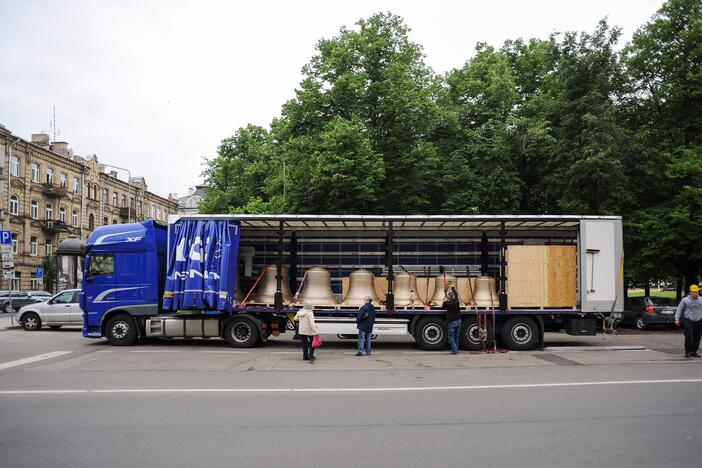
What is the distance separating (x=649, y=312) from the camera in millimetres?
25578

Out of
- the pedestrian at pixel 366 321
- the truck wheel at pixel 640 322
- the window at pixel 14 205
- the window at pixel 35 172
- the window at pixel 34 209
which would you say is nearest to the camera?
the pedestrian at pixel 366 321

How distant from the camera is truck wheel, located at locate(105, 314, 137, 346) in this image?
17.2 meters

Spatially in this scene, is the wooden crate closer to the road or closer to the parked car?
the road

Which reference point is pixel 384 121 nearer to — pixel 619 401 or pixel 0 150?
pixel 619 401

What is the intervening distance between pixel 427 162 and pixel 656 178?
932 cm

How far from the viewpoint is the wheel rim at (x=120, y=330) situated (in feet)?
56.3

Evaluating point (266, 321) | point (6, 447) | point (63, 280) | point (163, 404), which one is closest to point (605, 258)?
point (266, 321)

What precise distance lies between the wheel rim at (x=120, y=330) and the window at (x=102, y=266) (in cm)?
147

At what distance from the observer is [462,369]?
12.8 metres

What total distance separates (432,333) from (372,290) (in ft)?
6.60

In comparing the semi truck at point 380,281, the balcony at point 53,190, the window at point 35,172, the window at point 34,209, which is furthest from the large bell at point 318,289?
the balcony at point 53,190

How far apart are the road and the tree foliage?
11.5 metres

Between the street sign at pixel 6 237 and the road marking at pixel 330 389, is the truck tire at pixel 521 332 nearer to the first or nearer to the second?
the road marking at pixel 330 389

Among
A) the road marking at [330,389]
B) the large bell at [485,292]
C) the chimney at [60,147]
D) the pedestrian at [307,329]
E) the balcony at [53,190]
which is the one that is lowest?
the road marking at [330,389]
